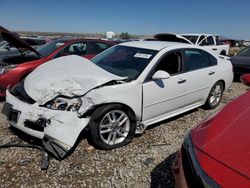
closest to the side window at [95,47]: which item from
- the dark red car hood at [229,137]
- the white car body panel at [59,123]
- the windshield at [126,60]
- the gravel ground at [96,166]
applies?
the windshield at [126,60]

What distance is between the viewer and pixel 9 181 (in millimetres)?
2695

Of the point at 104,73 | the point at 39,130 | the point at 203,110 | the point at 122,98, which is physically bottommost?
the point at 203,110

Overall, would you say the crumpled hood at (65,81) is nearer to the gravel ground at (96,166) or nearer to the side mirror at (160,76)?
the side mirror at (160,76)

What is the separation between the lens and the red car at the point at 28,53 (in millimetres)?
5188

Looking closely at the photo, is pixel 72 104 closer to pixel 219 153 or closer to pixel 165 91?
pixel 165 91

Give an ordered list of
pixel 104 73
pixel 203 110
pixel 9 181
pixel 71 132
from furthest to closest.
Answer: pixel 203 110 → pixel 104 73 → pixel 71 132 → pixel 9 181

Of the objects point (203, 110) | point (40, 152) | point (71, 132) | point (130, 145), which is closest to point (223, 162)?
point (71, 132)

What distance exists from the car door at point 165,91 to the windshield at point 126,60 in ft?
0.66

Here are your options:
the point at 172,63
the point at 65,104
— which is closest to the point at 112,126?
the point at 65,104

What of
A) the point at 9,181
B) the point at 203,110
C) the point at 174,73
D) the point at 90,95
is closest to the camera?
the point at 9,181

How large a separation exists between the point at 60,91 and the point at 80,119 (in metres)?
0.50

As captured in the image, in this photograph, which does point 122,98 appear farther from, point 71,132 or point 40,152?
point 40,152

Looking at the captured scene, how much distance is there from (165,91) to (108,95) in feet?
3.44

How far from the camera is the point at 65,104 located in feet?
10.3
